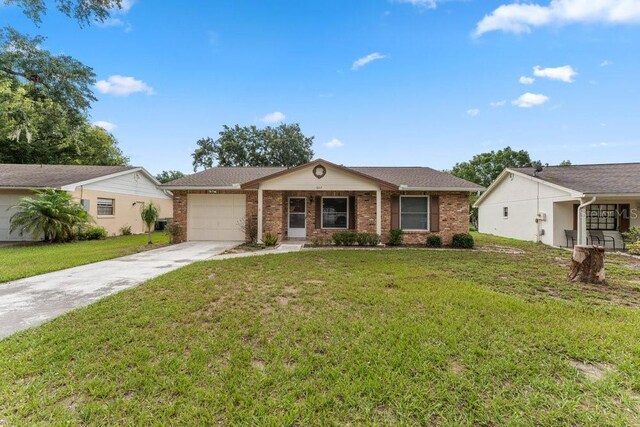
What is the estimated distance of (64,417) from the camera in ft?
7.43

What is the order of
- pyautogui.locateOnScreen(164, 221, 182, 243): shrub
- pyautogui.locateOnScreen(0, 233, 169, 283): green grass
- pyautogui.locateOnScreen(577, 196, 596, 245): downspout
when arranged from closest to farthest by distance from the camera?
pyautogui.locateOnScreen(0, 233, 169, 283): green grass, pyautogui.locateOnScreen(577, 196, 596, 245): downspout, pyautogui.locateOnScreen(164, 221, 182, 243): shrub

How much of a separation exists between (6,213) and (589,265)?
22.4 metres

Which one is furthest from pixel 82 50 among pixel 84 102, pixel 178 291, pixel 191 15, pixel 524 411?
pixel 524 411

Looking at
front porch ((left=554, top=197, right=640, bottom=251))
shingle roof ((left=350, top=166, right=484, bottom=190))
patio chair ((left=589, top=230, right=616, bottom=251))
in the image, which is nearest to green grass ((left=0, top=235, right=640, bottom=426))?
shingle roof ((left=350, top=166, right=484, bottom=190))

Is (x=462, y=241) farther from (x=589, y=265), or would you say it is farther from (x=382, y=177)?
(x=589, y=265)

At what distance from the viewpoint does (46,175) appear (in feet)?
51.0

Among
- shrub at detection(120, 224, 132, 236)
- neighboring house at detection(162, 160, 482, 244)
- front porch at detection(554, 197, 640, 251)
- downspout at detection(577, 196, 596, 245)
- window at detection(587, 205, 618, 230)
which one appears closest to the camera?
neighboring house at detection(162, 160, 482, 244)

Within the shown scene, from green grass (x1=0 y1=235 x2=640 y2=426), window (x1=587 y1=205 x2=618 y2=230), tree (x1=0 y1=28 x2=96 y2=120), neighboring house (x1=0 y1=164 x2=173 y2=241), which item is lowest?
green grass (x1=0 y1=235 x2=640 y2=426)

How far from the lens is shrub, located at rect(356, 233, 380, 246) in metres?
11.7

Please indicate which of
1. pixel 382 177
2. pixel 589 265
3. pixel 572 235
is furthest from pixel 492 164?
pixel 589 265

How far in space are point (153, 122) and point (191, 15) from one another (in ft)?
35.0

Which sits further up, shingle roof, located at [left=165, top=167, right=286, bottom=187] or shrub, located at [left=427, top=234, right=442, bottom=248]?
shingle roof, located at [left=165, top=167, right=286, bottom=187]

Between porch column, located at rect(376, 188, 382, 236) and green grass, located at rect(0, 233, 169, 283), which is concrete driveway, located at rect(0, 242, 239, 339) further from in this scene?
porch column, located at rect(376, 188, 382, 236)

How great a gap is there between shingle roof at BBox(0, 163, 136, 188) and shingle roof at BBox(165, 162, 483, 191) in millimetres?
6002
